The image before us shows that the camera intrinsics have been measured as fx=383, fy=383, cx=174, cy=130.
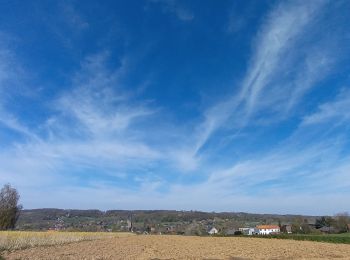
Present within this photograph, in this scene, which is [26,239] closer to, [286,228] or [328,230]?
[328,230]

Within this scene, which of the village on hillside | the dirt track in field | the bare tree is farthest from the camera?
the village on hillside

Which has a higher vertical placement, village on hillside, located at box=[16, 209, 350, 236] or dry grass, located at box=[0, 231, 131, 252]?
village on hillside, located at box=[16, 209, 350, 236]

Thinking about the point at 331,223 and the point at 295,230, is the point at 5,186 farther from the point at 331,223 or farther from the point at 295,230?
the point at 331,223

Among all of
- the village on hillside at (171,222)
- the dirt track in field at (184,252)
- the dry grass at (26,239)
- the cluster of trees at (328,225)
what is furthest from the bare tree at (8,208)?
the cluster of trees at (328,225)

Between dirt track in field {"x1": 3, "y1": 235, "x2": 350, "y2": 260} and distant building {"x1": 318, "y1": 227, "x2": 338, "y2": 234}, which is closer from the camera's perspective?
dirt track in field {"x1": 3, "y1": 235, "x2": 350, "y2": 260}

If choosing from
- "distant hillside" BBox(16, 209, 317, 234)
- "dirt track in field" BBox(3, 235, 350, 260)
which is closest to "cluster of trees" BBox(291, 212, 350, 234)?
"distant hillside" BBox(16, 209, 317, 234)

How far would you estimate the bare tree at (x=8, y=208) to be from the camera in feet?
230

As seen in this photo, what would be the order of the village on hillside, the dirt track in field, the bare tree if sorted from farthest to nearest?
the village on hillside → the bare tree → the dirt track in field

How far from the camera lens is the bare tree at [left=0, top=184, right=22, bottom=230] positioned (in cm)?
7006

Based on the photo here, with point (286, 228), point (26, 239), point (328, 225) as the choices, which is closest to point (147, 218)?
point (286, 228)

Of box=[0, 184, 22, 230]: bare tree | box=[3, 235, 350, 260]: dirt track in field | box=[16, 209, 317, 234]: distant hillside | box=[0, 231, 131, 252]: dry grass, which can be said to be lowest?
box=[3, 235, 350, 260]: dirt track in field

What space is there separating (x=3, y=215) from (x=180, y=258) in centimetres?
5237

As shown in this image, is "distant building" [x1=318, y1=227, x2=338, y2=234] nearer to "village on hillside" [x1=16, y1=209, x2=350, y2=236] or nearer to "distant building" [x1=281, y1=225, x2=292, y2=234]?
"village on hillside" [x1=16, y1=209, x2=350, y2=236]

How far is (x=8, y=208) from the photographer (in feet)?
234
